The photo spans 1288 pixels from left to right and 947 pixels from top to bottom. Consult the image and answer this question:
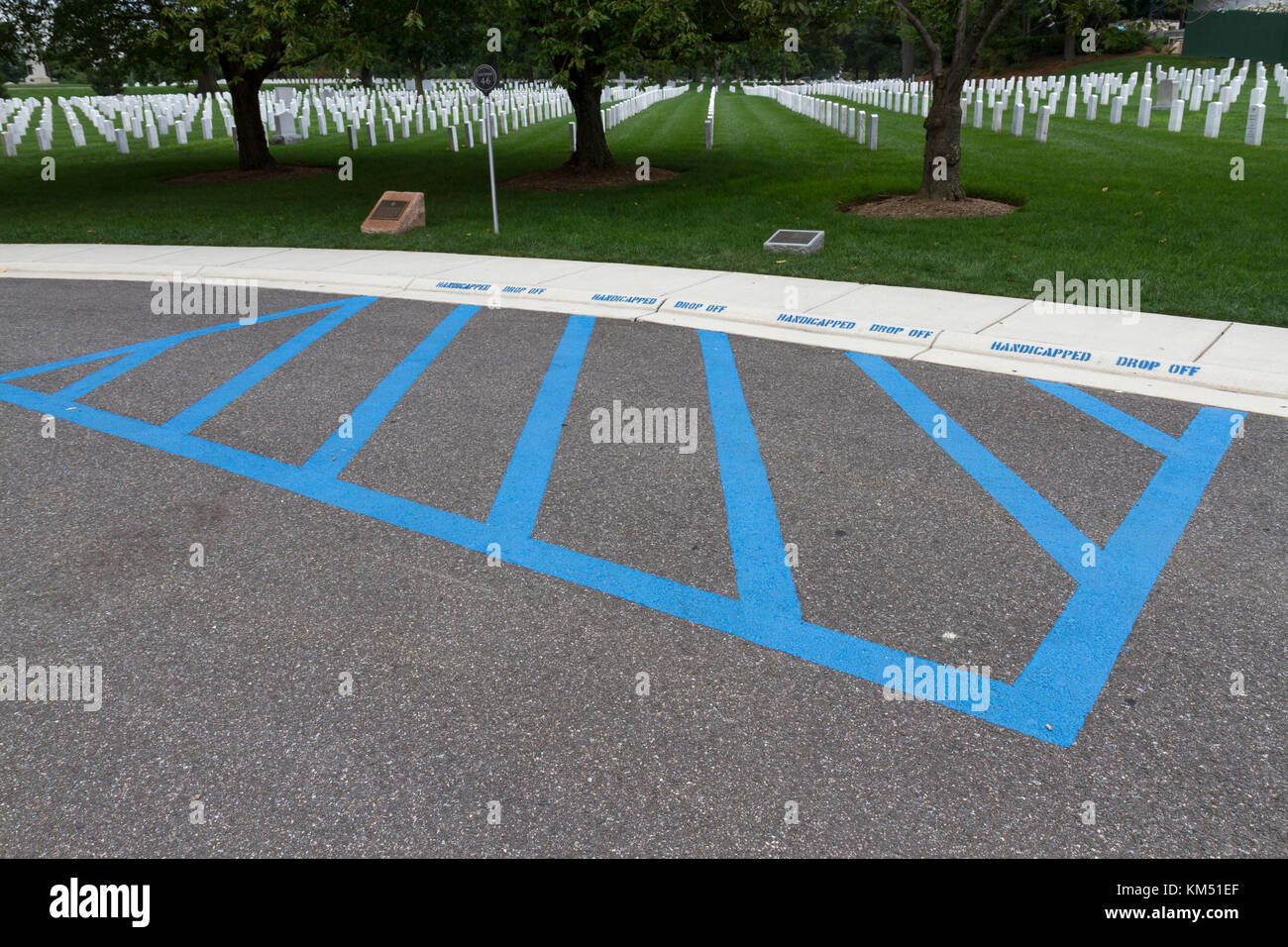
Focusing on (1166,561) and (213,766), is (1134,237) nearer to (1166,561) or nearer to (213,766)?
(1166,561)

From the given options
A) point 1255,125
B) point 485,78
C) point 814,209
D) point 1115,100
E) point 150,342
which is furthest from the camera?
point 1115,100

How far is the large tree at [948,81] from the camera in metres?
13.2

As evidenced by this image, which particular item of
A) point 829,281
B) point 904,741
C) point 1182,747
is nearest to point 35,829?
point 904,741

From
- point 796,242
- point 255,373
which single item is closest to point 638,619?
point 255,373

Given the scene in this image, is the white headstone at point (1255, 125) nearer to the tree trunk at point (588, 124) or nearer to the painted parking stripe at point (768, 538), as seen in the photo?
the tree trunk at point (588, 124)

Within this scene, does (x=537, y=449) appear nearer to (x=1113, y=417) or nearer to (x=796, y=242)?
(x=1113, y=417)

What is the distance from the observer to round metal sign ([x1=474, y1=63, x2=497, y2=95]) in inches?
480

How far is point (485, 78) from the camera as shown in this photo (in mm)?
12273

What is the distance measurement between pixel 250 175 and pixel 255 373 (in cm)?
1599

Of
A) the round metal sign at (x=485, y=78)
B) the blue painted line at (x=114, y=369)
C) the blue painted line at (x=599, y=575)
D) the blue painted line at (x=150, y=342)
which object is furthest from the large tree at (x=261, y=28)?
the blue painted line at (x=599, y=575)

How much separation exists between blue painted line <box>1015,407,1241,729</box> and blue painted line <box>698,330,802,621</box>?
110cm

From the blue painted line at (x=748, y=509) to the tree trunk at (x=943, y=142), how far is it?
8.13m

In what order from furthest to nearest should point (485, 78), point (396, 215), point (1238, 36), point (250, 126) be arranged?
point (1238, 36)
point (250, 126)
point (396, 215)
point (485, 78)

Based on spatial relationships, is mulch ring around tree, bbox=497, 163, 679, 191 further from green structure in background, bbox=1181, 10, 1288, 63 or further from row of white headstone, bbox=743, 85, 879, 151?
green structure in background, bbox=1181, 10, 1288, 63
